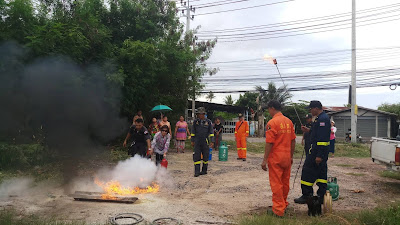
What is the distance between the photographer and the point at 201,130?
842 cm

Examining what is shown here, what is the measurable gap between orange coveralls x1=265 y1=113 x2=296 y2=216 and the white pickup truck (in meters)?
3.21

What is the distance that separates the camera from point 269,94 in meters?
37.3

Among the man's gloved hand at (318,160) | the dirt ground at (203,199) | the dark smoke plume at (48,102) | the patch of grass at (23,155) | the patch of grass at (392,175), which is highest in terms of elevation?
the dark smoke plume at (48,102)

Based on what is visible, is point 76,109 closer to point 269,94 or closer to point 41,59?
point 41,59

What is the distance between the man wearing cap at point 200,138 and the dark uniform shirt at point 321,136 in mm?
3665

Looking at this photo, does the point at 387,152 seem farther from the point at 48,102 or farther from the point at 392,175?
the point at 48,102

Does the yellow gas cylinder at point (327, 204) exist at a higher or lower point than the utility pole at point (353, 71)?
lower

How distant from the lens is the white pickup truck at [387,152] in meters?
6.64

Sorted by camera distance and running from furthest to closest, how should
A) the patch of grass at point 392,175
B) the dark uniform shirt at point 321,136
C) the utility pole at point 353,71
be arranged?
the utility pole at point 353,71 → the patch of grass at point 392,175 → the dark uniform shirt at point 321,136

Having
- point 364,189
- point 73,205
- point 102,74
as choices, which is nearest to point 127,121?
point 102,74

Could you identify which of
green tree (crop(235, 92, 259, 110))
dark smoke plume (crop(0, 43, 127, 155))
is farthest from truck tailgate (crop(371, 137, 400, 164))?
green tree (crop(235, 92, 259, 110))

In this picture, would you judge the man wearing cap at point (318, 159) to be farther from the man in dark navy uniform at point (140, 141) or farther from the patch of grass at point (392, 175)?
the patch of grass at point (392, 175)

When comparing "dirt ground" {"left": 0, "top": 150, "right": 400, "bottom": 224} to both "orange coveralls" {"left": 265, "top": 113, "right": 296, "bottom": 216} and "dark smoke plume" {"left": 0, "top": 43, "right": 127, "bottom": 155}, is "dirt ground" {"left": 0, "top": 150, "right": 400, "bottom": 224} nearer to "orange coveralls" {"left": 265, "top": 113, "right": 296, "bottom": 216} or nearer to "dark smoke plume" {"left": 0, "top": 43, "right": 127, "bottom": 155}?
"orange coveralls" {"left": 265, "top": 113, "right": 296, "bottom": 216}

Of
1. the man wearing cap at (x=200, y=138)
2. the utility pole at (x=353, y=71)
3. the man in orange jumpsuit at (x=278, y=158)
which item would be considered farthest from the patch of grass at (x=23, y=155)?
the utility pole at (x=353, y=71)
